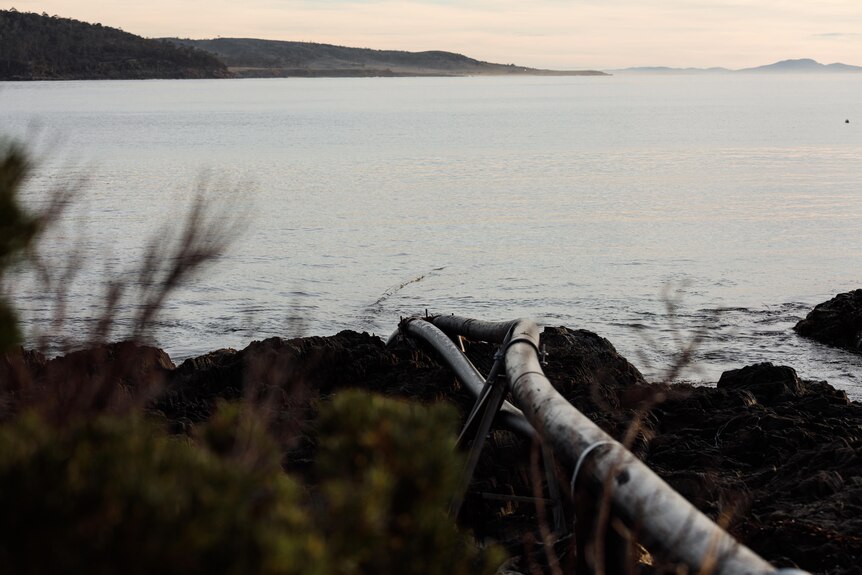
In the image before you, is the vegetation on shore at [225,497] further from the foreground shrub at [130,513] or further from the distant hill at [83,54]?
the distant hill at [83,54]

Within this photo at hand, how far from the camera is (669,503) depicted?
3.38 meters

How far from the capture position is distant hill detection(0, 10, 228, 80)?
5891 inches

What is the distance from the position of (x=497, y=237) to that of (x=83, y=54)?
15826 centimetres

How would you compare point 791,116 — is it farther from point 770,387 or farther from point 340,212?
point 770,387

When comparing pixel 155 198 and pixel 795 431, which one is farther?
pixel 155 198

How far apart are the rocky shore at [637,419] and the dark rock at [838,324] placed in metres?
4.31

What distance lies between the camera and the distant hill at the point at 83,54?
149625 millimetres

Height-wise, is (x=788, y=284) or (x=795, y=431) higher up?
(x=795, y=431)

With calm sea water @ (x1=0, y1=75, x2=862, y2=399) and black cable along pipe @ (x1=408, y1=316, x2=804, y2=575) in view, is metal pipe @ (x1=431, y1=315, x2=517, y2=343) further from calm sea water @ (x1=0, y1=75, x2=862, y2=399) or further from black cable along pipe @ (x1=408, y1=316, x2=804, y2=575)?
black cable along pipe @ (x1=408, y1=316, x2=804, y2=575)

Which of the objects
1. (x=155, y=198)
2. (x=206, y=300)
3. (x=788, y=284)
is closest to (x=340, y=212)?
(x=155, y=198)

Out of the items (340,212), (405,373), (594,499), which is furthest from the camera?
(340,212)

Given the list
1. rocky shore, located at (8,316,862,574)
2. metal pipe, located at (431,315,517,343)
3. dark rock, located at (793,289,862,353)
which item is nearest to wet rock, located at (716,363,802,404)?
rocky shore, located at (8,316,862,574)

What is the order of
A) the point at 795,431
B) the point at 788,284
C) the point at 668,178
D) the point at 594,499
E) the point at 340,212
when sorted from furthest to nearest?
1. the point at 668,178
2. the point at 340,212
3. the point at 788,284
4. the point at 795,431
5. the point at 594,499

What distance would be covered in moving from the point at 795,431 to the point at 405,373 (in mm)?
3532
